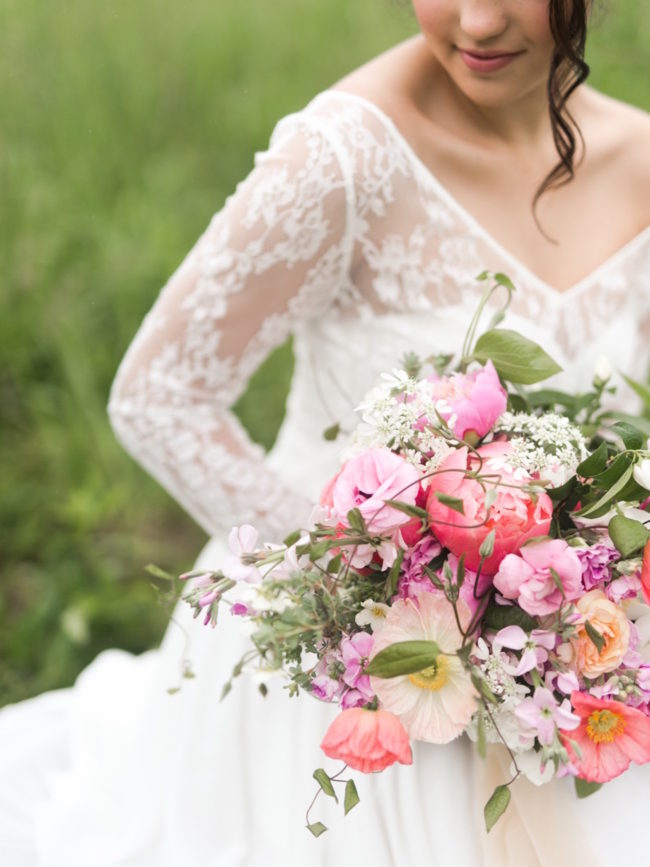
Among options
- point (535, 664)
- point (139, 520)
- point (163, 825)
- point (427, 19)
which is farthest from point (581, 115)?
point (139, 520)

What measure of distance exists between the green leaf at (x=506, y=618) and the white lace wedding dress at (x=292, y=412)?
1.00ft

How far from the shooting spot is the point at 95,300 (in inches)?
123

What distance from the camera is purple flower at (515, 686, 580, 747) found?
91 cm

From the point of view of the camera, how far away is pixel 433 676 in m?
0.94

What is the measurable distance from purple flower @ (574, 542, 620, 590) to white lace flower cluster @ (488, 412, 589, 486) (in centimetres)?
7

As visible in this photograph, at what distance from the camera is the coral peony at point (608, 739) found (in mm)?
952

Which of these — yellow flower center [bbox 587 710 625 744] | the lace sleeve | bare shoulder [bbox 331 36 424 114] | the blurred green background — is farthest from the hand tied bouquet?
the blurred green background

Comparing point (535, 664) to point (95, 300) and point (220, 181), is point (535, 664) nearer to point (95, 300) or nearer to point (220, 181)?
point (95, 300)

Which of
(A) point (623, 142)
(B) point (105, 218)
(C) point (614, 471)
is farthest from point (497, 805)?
(B) point (105, 218)

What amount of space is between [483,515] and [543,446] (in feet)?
0.41

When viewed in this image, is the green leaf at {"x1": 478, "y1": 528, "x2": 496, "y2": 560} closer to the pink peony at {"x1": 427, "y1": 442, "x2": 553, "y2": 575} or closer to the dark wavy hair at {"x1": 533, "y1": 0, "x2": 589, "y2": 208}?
the pink peony at {"x1": 427, "y1": 442, "x2": 553, "y2": 575}

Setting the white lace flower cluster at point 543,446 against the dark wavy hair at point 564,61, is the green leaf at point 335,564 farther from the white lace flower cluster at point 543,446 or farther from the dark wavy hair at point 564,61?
the dark wavy hair at point 564,61

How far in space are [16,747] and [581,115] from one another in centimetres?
141

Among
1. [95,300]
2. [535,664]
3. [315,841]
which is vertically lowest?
[315,841]
